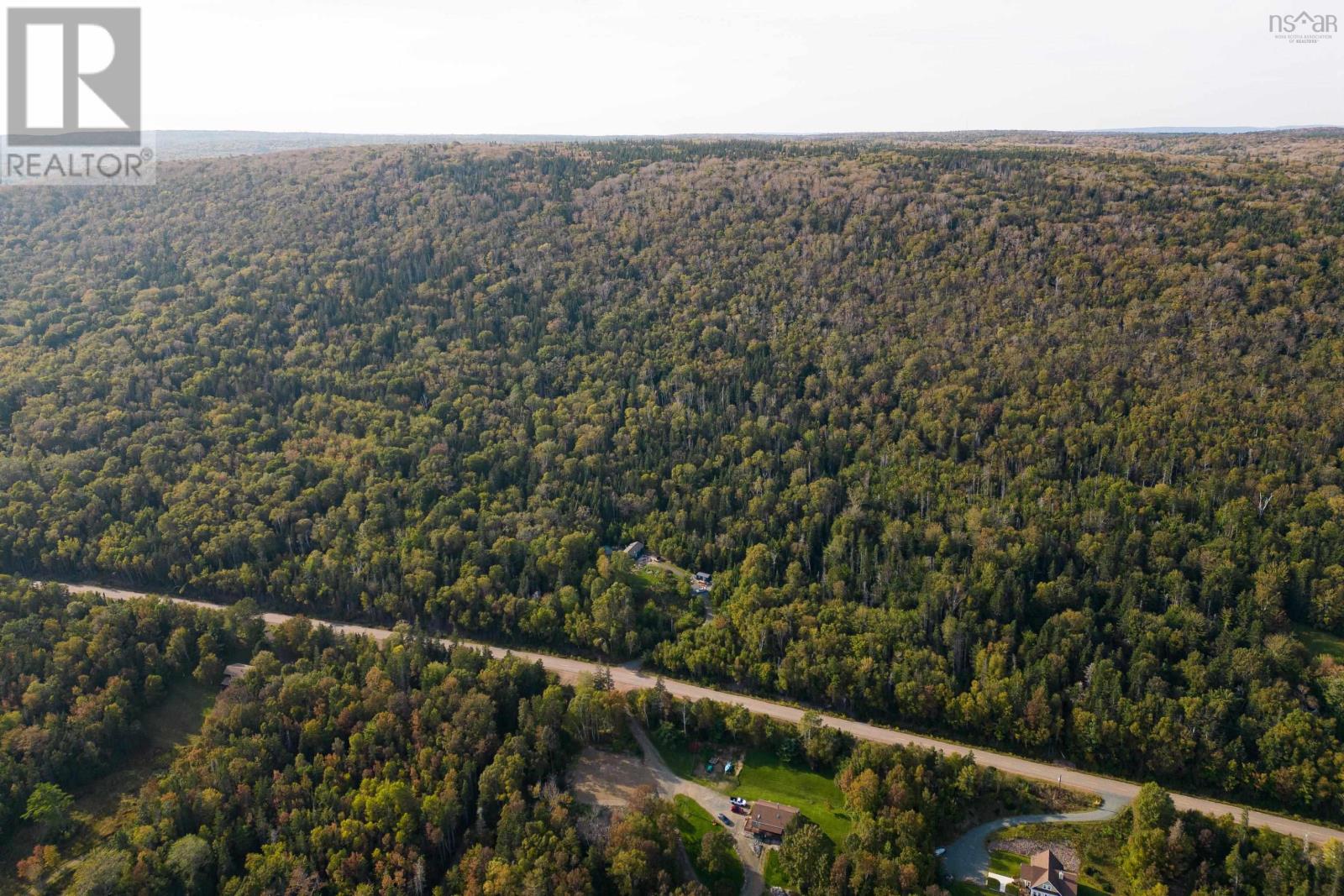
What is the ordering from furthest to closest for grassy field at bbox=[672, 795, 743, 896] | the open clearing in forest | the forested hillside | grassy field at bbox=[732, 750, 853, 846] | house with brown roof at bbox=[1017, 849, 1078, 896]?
the open clearing in forest → the forested hillside → grassy field at bbox=[732, 750, 853, 846] → grassy field at bbox=[672, 795, 743, 896] → house with brown roof at bbox=[1017, 849, 1078, 896]

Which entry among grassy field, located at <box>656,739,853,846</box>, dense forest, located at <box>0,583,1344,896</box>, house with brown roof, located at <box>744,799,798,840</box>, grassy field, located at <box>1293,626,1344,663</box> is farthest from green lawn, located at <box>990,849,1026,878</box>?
grassy field, located at <box>1293,626,1344,663</box>

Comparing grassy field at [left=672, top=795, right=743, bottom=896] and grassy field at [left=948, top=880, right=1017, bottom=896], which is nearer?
grassy field at [left=948, top=880, right=1017, bottom=896]

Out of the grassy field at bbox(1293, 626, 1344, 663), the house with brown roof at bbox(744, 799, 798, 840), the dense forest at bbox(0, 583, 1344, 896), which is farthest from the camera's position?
the grassy field at bbox(1293, 626, 1344, 663)

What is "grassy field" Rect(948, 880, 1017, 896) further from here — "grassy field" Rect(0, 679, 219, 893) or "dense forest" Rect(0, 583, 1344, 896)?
"grassy field" Rect(0, 679, 219, 893)

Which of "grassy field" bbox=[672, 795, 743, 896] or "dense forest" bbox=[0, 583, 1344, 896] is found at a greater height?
"dense forest" bbox=[0, 583, 1344, 896]

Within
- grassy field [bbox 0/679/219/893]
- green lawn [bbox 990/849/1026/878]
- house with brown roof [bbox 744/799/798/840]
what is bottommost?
grassy field [bbox 0/679/219/893]

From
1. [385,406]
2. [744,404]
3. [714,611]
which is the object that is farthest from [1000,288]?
[385,406]
